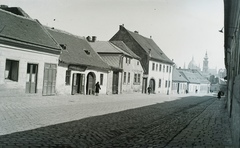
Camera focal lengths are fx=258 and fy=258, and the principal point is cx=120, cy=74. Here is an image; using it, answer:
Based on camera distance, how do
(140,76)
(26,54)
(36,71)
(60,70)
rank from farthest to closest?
(140,76) → (60,70) → (36,71) → (26,54)

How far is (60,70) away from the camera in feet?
77.6

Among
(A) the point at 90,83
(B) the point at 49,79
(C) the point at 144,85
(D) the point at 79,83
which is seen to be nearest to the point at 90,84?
(A) the point at 90,83

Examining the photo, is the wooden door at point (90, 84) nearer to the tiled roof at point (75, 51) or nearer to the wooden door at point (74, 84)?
the tiled roof at point (75, 51)

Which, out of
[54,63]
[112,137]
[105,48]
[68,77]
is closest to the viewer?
[112,137]

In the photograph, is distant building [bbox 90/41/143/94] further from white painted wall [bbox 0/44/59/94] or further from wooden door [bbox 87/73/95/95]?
white painted wall [bbox 0/44/59/94]

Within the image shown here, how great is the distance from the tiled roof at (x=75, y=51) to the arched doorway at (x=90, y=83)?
1261mm

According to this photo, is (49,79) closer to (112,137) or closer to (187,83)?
(112,137)

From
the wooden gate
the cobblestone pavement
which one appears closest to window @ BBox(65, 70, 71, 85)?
the wooden gate

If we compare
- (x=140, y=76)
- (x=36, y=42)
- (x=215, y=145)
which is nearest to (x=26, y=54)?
(x=36, y=42)

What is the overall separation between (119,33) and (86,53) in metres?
17.3

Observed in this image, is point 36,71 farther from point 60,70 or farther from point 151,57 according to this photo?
point 151,57

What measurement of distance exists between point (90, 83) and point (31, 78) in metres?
9.12

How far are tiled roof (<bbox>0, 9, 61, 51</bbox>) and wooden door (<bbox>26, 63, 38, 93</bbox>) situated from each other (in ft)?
6.26

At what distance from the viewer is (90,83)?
2892 cm
